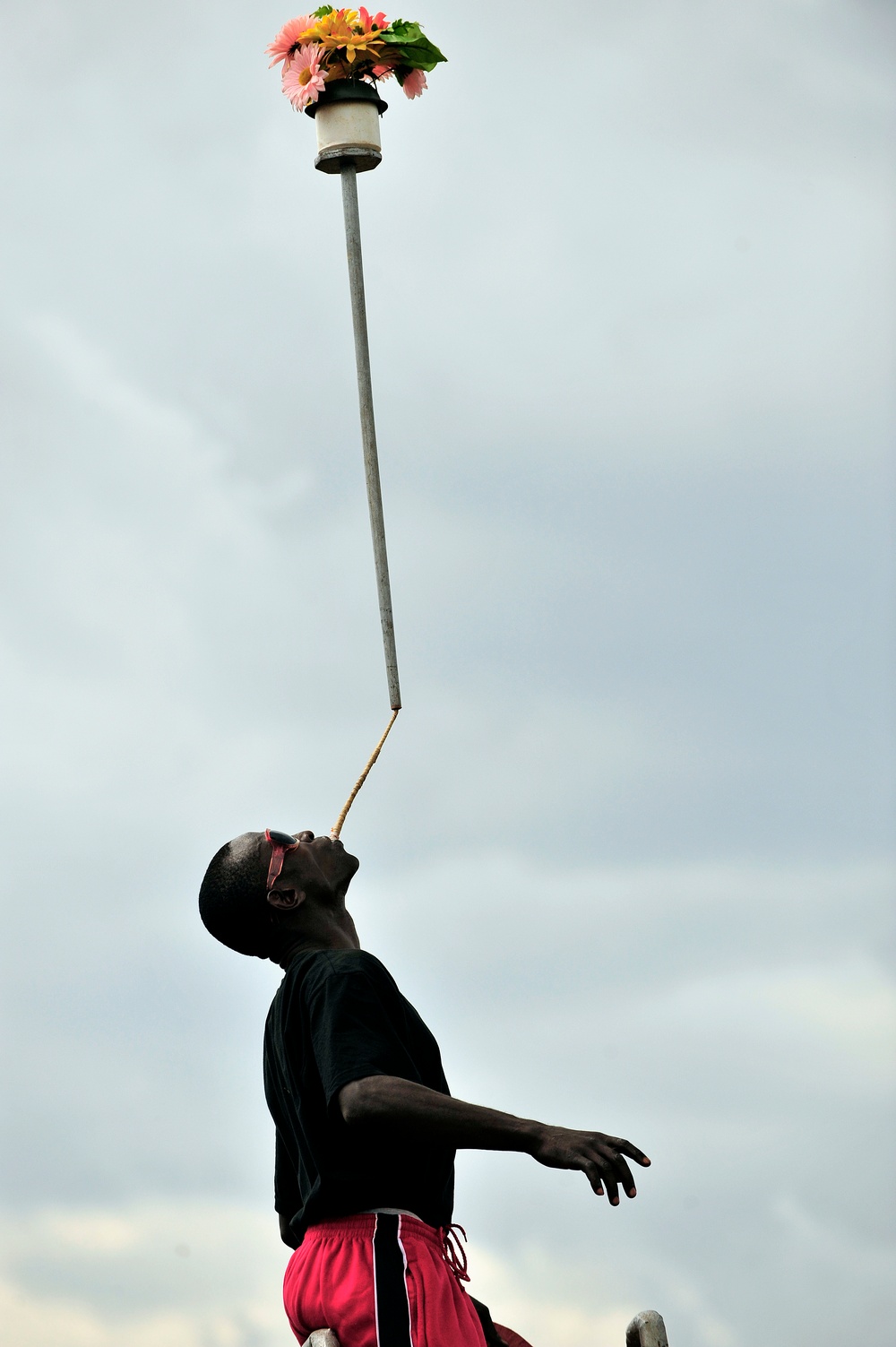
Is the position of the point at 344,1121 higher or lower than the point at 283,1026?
lower

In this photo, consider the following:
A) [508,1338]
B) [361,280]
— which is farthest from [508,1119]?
[361,280]

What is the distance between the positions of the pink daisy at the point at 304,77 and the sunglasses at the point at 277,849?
3.05m

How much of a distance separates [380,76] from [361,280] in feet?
2.98

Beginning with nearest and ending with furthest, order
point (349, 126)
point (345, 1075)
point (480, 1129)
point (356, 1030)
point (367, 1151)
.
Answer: point (480, 1129) → point (345, 1075) → point (356, 1030) → point (367, 1151) → point (349, 126)

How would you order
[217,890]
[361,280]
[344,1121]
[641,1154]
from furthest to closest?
[361,280] → [217,890] → [344,1121] → [641,1154]

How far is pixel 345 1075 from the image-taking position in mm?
5703

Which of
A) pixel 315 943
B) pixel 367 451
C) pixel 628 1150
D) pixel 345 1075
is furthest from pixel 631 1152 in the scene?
pixel 367 451

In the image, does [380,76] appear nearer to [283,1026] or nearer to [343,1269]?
[283,1026]

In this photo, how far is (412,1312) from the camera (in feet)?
19.4

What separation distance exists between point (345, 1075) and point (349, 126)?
3972 millimetres

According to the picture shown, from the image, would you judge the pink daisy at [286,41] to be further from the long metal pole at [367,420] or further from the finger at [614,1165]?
the finger at [614,1165]

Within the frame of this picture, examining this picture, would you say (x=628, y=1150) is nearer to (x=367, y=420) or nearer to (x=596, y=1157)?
(x=596, y=1157)

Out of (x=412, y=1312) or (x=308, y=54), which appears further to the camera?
(x=308, y=54)

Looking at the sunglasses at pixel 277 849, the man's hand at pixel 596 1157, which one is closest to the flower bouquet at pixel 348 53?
the sunglasses at pixel 277 849
